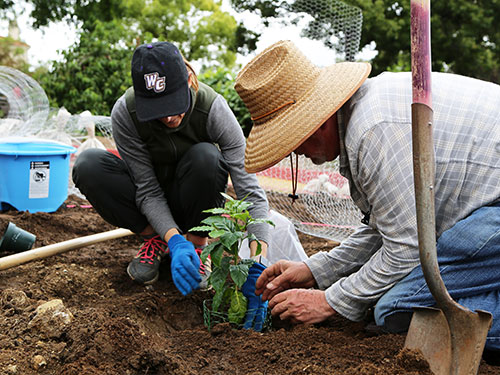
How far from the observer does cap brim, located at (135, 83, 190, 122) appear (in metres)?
2.10

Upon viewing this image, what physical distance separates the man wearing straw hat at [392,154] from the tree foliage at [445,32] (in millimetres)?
11900

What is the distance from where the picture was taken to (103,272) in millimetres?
2594

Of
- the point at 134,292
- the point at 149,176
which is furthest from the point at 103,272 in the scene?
the point at 149,176

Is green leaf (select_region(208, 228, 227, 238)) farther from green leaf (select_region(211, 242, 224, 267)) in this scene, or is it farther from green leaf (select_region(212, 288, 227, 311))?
green leaf (select_region(212, 288, 227, 311))

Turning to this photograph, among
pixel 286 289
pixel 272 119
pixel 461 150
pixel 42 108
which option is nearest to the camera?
pixel 461 150

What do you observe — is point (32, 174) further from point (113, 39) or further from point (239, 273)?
point (113, 39)

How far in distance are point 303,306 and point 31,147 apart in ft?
9.39

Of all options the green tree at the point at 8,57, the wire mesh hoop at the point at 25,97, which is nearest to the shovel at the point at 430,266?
the wire mesh hoop at the point at 25,97

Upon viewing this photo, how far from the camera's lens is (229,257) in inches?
74.8

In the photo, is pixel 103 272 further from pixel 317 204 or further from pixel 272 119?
pixel 317 204

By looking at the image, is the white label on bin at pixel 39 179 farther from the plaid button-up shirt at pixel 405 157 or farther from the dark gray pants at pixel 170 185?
the plaid button-up shirt at pixel 405 157

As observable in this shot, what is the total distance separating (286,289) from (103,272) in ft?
3.52

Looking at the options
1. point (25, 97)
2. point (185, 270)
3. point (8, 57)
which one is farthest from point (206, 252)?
point (8, 57)

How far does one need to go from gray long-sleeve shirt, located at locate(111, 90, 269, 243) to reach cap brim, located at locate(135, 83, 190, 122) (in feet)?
1.07
